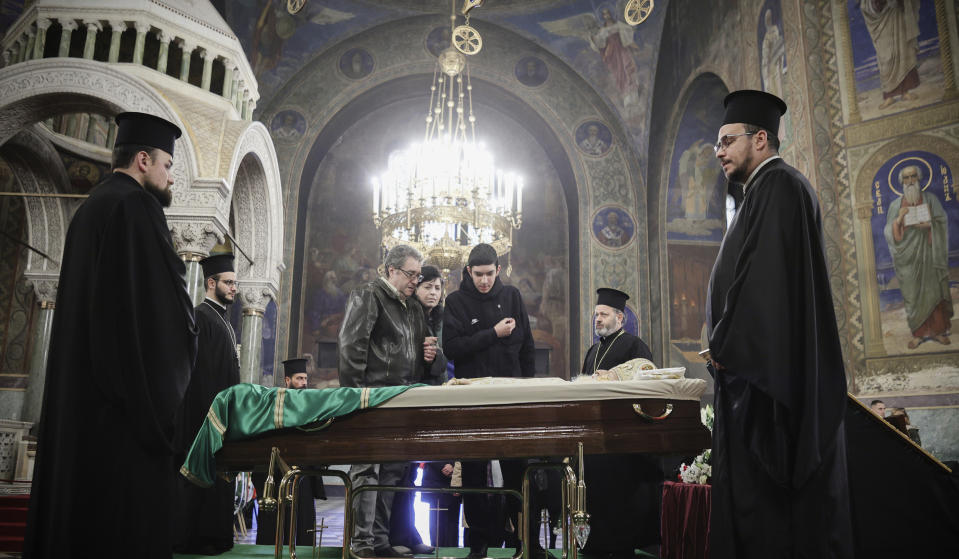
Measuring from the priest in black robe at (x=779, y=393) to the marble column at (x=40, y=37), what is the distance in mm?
7646

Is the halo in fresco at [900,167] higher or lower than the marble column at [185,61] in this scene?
lower

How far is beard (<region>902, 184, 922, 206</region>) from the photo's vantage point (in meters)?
6.80

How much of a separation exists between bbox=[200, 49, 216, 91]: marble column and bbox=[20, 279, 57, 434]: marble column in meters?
3.75

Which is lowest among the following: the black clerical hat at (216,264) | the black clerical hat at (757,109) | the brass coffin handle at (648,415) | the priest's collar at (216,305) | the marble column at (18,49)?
the brass coffin handle at (648,415)

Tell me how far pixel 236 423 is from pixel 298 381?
426 cm

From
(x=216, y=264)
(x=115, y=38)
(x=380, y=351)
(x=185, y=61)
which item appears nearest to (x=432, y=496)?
(x=380, y=351)

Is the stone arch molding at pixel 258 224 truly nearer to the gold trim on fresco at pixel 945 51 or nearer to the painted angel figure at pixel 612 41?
the painted angel figure at pixel 612 41

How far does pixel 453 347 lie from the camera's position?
441 cm

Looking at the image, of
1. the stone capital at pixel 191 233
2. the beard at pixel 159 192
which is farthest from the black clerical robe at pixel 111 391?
the stone capital at pixel 191 233

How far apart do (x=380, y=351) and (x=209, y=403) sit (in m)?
1.22

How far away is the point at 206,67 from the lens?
811cm

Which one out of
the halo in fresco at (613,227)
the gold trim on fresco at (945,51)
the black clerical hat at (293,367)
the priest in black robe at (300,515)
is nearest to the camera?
the priest in black robe at (300,515)

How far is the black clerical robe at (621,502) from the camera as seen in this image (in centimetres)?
422

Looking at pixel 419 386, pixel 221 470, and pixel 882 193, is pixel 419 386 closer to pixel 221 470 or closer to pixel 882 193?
pixel 221 470
